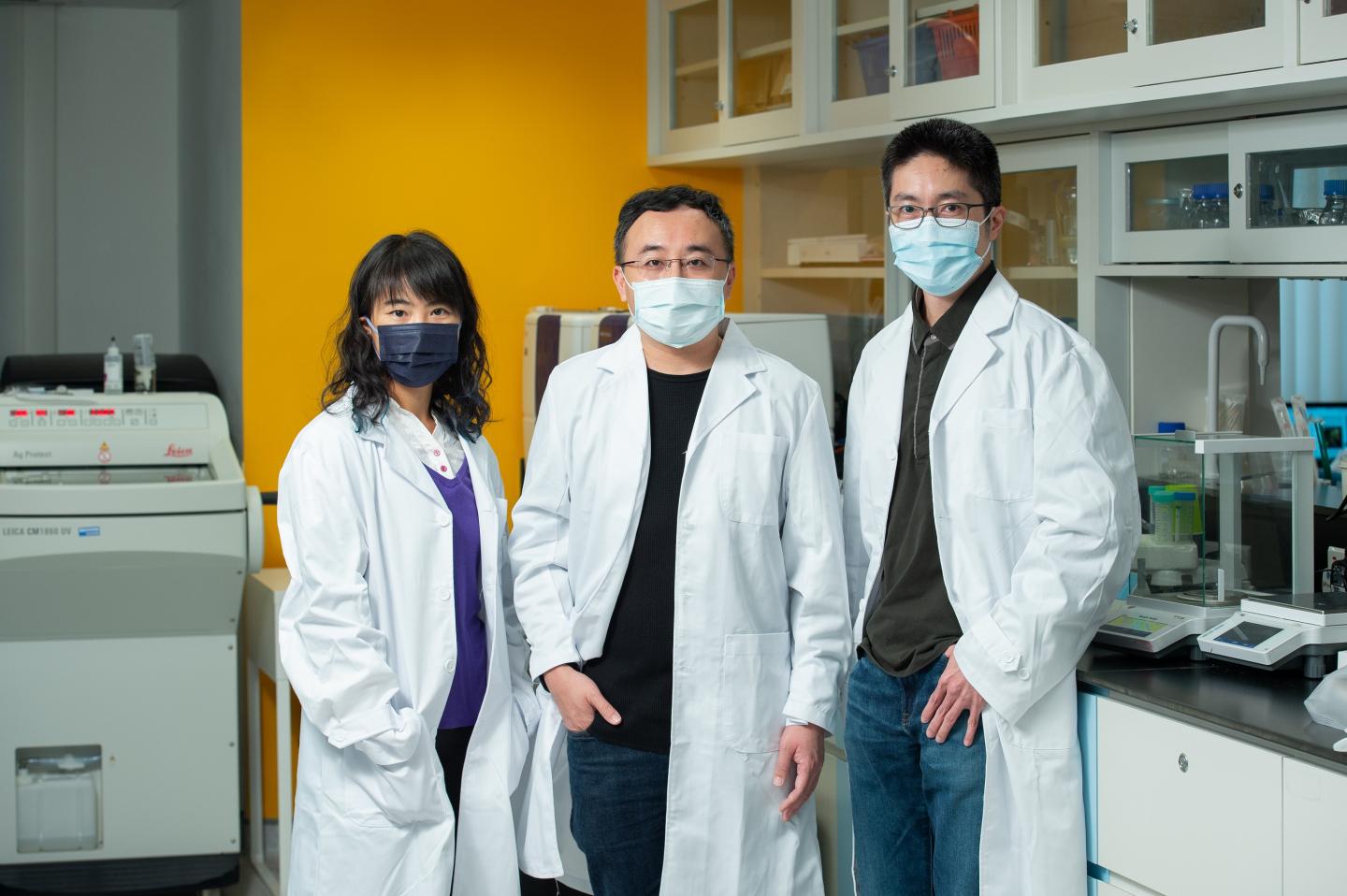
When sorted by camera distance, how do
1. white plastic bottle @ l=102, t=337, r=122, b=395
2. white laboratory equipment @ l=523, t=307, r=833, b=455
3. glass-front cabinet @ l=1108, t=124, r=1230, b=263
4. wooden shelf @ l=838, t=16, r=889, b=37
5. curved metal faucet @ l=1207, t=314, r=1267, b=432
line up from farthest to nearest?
white plastic bottle @ l=102, t=337, r=122, b=395 < white laboratory equipment @ l=523, t=307, r=833, b=455 < wooden shelf @ l=838, t=16, r=889, b=37 < curved metal faucet @ l=1207, t=314, r=1267, b=432 < glass-front cabinet @ l=1108, t=124, r=1230, b=263

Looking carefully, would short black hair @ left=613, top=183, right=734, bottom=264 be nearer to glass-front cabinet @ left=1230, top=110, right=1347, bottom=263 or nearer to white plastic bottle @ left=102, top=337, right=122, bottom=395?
glass-front cabinet @ left=1230, top=110, right=1347, bottom=263

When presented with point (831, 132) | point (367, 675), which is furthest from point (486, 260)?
point (367, 675)

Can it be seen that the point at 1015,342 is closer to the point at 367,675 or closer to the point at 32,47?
the point at 367,675

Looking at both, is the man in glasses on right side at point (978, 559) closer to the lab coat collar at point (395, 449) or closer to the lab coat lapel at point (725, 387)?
the lab coat lapel at point (725, 387)

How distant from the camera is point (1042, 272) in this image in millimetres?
2770

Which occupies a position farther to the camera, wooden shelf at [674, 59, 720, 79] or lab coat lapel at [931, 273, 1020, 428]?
wooden shelf at [674, 59, 720, 79]

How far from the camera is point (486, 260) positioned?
141 inches

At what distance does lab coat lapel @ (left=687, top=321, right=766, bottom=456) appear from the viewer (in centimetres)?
178

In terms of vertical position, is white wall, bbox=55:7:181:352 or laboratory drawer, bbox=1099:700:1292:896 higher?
white wall, bbox=55:7:181:352

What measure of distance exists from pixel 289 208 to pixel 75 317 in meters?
1.57

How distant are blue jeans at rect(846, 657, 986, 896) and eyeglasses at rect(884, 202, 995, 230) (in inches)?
22.4

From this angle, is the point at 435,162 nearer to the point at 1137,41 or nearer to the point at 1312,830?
the point at 1137,41

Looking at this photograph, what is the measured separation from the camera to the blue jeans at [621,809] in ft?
5.77

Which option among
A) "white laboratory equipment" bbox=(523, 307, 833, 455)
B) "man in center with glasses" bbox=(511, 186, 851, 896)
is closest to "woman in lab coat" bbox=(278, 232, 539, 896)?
"man in center with glasses" bbox=(511, 186, 851, 896)
